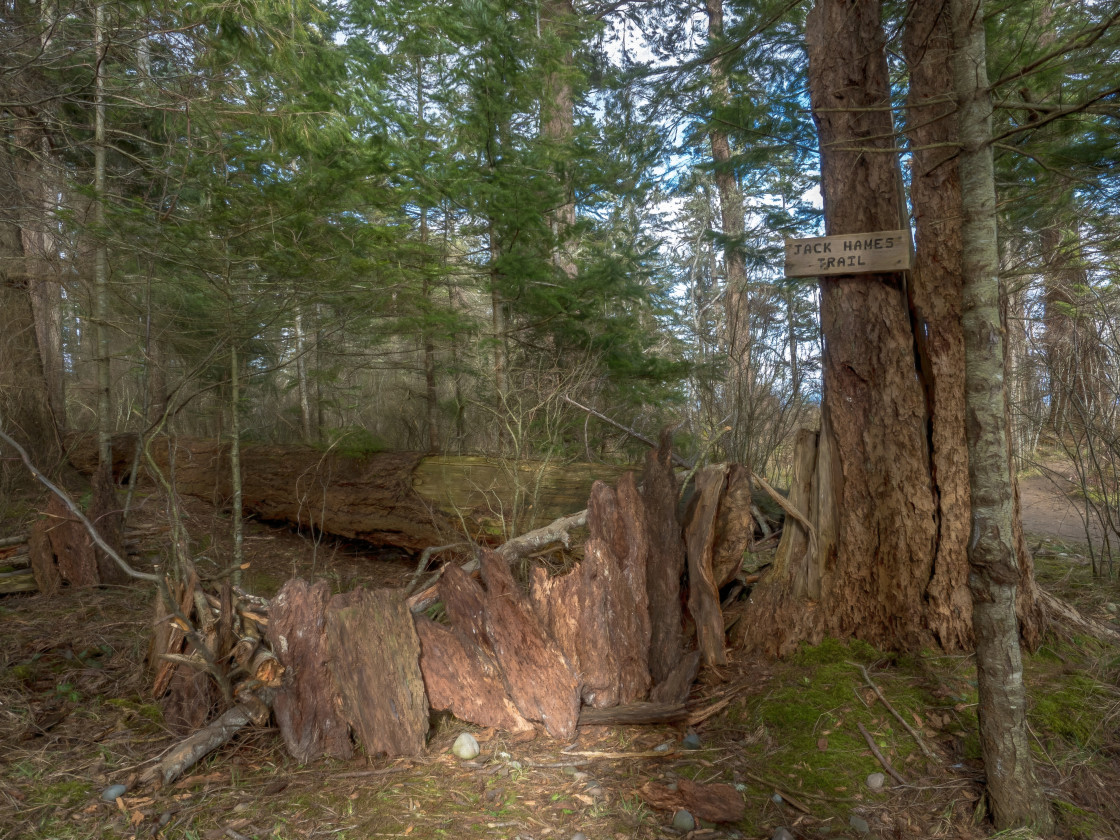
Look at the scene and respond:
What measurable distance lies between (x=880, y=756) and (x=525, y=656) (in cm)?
177

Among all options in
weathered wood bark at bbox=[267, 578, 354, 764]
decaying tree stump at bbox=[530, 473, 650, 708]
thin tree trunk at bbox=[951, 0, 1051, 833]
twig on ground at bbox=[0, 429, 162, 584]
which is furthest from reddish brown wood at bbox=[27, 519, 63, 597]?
thin tree trunk at bbox=[951, 0, 1051, 833]

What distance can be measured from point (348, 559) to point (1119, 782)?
6940 millimetres

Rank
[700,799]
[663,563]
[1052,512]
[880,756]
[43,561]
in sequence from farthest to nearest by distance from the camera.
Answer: [1052,512] < [43,561] < [663,563] < [880,756] < [700,799]

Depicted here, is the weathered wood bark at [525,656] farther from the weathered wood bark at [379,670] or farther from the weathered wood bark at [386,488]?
the weathered wood bark at [386,488]

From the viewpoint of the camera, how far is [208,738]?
120 inches

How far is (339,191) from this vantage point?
6.03m

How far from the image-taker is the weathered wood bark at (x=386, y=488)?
20.5 ft

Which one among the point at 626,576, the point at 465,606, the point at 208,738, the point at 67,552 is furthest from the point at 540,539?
the point at 67,552

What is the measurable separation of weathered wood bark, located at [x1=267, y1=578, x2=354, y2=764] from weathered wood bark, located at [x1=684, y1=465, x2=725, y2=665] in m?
2.07

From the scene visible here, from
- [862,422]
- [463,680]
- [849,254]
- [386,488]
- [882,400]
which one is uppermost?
[849,254]

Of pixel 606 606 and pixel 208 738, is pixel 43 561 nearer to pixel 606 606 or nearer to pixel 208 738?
pixel 208 738

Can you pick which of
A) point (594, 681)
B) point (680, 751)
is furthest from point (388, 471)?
point (680, 751)

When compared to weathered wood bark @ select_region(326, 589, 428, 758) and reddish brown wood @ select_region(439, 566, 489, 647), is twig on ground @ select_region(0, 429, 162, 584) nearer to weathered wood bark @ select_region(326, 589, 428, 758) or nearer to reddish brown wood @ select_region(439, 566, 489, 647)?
weathered wood bark @ select_region(326, 589, 428, 758)

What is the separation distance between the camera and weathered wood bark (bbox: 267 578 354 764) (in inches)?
122
